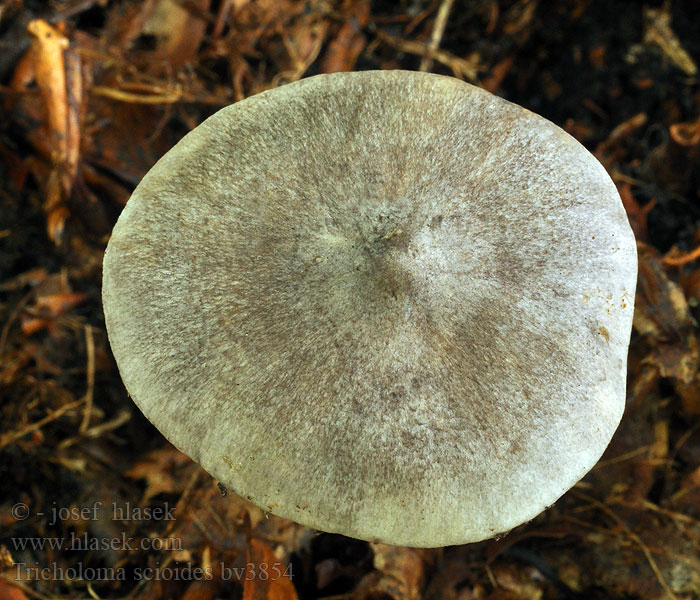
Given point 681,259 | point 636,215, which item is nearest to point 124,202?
point 636,215

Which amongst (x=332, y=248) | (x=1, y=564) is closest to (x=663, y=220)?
(x=332, y=248)

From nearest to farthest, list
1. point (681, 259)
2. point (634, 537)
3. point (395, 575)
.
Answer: point (395, 575)
point (634, 537)
point (681, 259)

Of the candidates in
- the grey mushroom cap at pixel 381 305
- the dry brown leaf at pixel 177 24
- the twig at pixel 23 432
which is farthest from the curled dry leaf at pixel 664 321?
the twig at pixel 23 432

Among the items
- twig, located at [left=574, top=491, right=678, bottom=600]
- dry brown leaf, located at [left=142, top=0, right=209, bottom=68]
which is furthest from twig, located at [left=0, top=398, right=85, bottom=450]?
twig, located at [left=574, top=491, right=678, bottom=600]

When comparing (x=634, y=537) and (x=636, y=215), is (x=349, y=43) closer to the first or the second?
(x=636, y=215)

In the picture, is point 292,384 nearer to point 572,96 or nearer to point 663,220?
point 663,220

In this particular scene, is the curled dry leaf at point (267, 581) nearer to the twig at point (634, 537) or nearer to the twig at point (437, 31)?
the twig at point (634, 537)

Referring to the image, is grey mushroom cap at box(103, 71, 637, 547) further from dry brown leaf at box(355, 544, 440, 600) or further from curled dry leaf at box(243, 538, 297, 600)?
dry brown leaf at box(355, 544, 440, 600)
